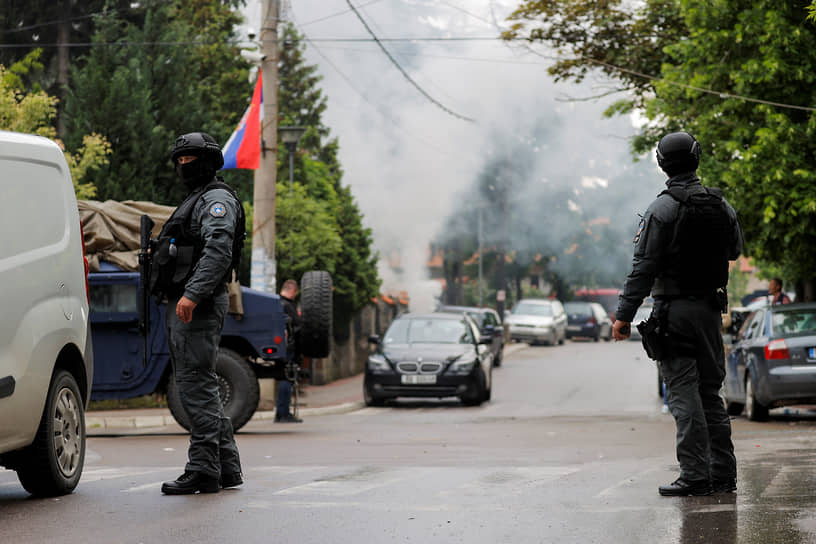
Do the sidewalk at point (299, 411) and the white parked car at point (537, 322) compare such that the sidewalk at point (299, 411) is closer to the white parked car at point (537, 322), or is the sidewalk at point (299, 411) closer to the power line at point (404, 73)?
the power line at point (404, 73)

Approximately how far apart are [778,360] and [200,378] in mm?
9452

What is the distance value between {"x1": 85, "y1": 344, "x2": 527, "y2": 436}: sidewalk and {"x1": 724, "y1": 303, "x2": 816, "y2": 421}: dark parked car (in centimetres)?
625

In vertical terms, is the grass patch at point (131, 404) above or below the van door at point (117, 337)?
below

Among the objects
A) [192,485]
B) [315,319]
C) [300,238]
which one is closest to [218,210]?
[192,485]

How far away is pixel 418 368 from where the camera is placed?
65.4ft

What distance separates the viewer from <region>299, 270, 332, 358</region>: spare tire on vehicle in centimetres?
1464

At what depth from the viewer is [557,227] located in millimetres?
65875

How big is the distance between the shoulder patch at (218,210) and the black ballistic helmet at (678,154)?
7.63 ft

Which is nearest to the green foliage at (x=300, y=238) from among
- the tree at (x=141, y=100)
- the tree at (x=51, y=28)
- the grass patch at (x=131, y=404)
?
the tree at (x=141, y=100)

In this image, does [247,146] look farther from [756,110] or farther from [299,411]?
[756,110]

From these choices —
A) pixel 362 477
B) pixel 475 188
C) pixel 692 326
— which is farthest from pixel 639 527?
pixel 475 188

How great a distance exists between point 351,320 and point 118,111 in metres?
8.42

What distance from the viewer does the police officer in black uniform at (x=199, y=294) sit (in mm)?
7066

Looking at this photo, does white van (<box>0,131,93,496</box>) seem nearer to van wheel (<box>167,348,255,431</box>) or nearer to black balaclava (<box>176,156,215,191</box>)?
black balaclava (<box>176,156,215,191</box>)
